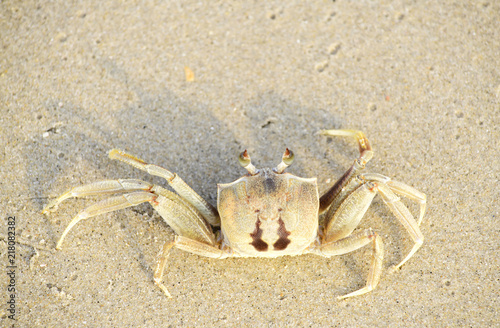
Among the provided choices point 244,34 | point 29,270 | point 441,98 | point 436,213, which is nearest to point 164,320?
point 29,270

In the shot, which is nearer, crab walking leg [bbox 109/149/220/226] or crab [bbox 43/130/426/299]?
crab [bbox 43/130/426/299]

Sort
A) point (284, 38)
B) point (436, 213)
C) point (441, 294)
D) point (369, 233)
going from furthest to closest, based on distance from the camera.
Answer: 1. point (284, 38)
2. point (436, 213)
3. point (441, 294)
4. point (369, 233)

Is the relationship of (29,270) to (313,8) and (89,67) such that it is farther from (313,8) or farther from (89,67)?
(313,8)

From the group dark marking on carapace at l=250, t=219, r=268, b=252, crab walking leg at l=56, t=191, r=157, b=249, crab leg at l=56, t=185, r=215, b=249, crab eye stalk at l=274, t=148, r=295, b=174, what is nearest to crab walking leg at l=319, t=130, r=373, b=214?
crab eye stalk at l=274, t=148, r=295, b=174

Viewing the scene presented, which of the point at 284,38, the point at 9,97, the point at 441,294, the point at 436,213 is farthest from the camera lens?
the point at 284,38

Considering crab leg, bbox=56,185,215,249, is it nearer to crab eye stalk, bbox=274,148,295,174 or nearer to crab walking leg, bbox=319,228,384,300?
crab eye stalk, bbox=274,148,295,174

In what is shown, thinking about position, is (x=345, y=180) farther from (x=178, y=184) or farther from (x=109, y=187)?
(x=109, y=187)

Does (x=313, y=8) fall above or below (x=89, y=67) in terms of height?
above
